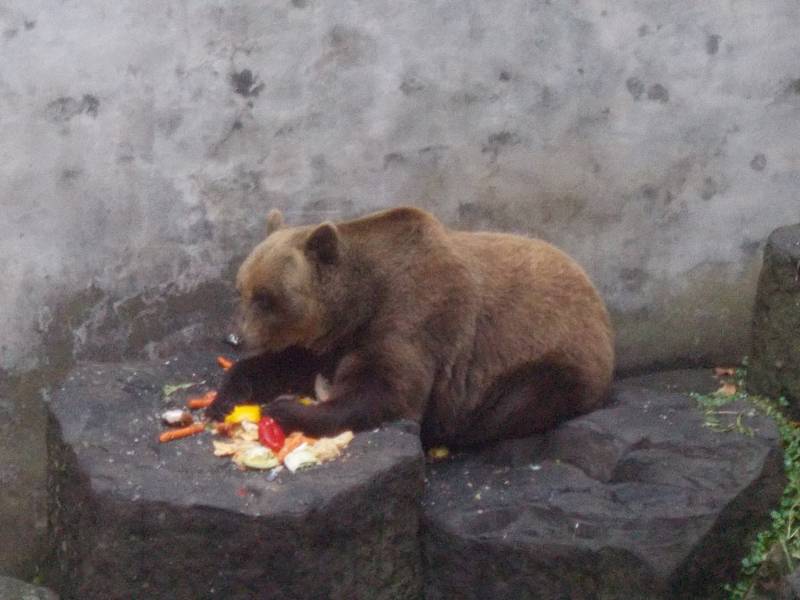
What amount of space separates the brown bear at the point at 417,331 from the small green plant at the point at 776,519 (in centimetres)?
59

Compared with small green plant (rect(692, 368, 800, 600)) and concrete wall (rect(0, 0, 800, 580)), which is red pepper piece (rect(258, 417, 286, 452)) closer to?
concrete wall (rect(0, 0, 800, 580))

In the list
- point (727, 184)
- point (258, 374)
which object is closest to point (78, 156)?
point (258, 374)

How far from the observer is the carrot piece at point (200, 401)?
20.3 ft

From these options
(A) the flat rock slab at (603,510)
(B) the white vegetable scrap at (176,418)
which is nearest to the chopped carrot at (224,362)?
(B) the white vegetable scrap at (176,418)

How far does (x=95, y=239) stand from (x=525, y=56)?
94.1 inches

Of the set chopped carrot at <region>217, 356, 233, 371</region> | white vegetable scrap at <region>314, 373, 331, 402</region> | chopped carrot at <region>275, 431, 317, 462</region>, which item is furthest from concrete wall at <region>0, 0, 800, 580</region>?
chopped carrot at <region>275, 431, 317, 462</region>

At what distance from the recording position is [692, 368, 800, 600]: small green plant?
19.8ft

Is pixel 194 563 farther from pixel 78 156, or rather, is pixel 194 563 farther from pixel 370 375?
pixel 78 156

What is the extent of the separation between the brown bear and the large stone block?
861 millimetres

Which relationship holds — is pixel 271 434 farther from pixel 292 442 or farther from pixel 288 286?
pixel 288 286

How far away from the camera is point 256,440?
5.77 m

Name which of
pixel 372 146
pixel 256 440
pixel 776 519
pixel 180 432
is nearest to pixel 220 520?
pixel 256 440

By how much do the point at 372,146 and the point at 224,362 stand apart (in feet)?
4.39

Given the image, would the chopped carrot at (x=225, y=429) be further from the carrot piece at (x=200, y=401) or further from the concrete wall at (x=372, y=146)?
the concrete wall at (x=372, y=146)
